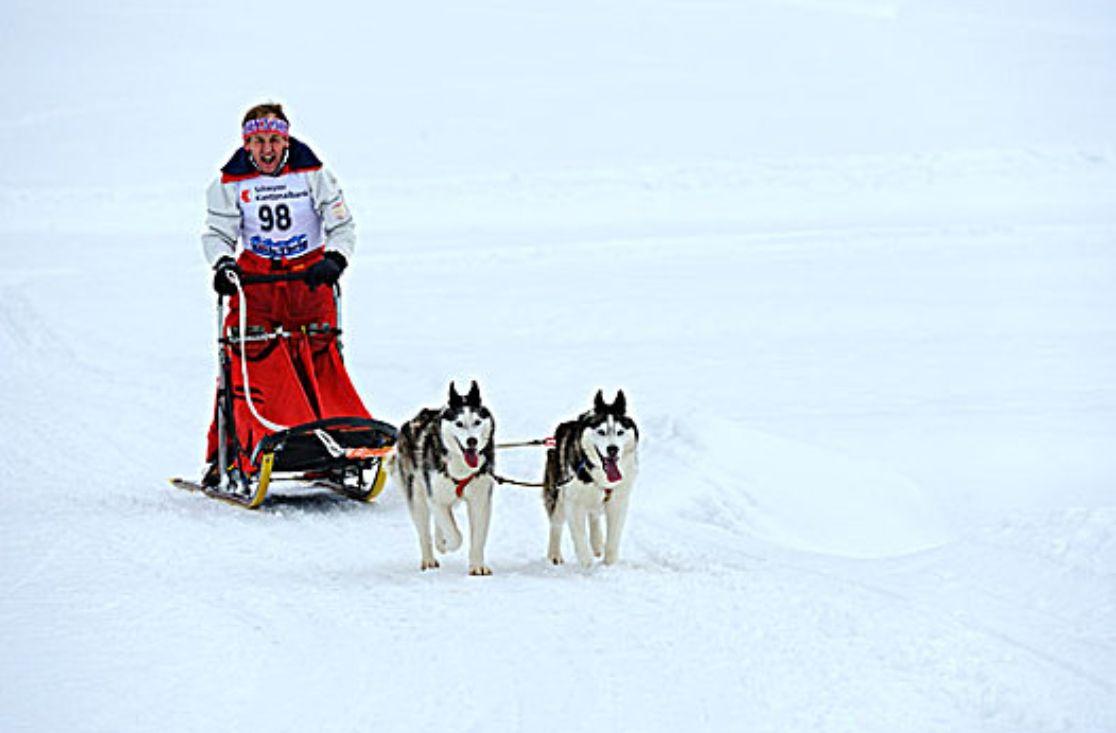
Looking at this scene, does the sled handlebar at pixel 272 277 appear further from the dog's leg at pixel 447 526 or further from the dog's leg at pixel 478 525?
the dog's leg at pixel 478 525

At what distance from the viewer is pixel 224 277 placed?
671 centimetres

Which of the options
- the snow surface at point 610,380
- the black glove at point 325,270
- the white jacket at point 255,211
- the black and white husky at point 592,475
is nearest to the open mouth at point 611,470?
the black and white husky at point 592,475

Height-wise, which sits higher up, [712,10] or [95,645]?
[712,10]

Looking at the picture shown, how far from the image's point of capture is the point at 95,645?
4.35 meters

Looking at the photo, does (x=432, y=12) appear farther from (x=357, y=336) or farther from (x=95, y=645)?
(x=95, y=645)

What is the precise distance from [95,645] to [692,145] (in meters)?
23.5

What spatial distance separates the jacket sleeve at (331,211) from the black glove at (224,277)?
460 millimetres

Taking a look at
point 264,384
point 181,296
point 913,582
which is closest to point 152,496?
point 264,384

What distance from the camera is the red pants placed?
266 inches

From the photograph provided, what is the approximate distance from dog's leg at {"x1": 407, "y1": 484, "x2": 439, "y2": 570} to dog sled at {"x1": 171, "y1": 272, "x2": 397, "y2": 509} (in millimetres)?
951

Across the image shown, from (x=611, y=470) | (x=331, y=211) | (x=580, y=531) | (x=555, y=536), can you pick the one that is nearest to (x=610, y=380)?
(x=331, y=211)

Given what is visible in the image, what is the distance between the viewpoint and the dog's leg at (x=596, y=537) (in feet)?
18.2

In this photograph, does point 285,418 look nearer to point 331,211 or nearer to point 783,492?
point 331,211

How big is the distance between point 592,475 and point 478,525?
43 cm
